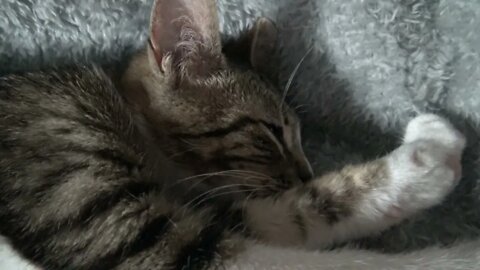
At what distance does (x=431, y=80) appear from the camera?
4.11ft

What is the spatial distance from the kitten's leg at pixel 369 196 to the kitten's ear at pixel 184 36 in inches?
10.7

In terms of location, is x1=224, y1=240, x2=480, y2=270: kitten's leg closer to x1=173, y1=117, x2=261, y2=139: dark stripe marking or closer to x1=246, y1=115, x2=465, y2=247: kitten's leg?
x1=246, y1=115, x2=465, y2=247: kitten's leg

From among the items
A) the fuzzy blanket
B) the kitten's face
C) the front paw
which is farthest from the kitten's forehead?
the front paw

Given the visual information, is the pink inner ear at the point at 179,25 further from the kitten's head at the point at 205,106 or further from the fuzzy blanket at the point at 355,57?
the fuzzy blanket at the point at 355,57

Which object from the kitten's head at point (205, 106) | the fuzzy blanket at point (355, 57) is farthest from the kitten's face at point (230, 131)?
the fuzzy blanket at point (355, 57)

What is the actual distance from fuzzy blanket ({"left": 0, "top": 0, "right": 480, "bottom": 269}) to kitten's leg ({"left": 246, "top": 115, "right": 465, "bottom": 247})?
0.04 metres

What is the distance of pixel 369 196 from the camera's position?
1178mm

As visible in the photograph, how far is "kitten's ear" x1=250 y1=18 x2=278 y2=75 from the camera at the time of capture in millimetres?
1330

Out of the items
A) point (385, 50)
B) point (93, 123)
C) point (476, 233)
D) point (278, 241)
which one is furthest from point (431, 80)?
point (93, 123)

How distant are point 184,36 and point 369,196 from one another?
0.42 metres

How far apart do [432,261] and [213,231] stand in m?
0.35

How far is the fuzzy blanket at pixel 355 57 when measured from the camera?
1.20 meters

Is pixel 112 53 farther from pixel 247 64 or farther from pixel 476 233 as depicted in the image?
pixel 476 233

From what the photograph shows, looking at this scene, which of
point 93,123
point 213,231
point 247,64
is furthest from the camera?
point 247,64
